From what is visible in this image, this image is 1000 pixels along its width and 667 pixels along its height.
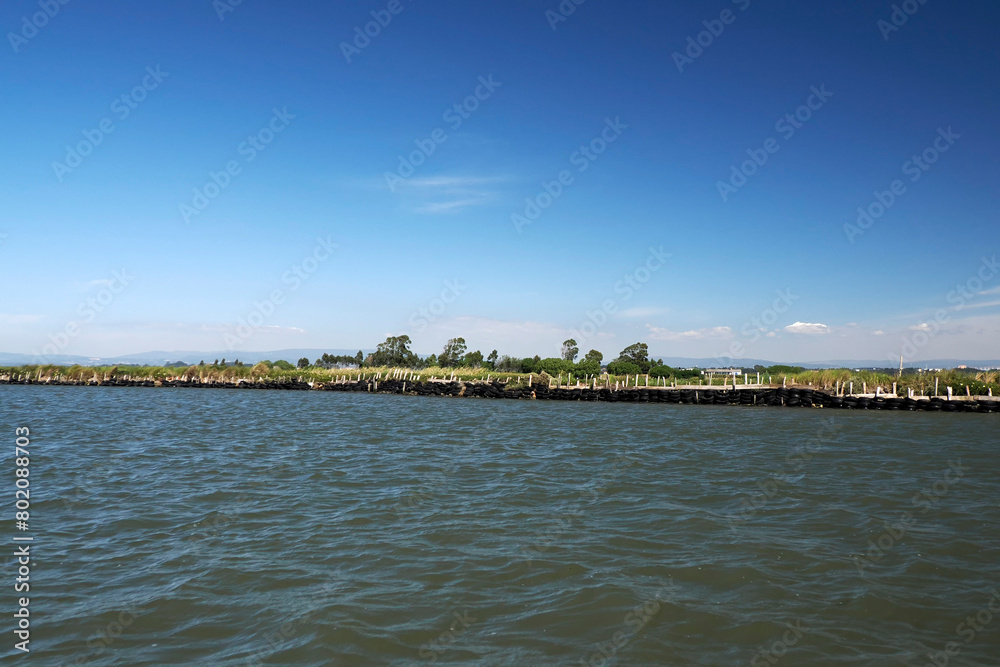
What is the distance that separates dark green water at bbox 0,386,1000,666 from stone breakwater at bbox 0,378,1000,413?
96.7 ft

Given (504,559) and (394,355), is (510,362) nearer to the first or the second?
(394,355)

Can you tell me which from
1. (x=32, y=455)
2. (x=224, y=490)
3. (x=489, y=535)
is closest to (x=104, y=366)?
(x=32, y=455)

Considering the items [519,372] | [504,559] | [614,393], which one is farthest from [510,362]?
[504,559]

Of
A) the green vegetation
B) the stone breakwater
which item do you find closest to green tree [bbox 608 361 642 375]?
the green vegetation

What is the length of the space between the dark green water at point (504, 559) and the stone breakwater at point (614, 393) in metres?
29.5

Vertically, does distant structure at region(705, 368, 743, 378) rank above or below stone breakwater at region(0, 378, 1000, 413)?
above

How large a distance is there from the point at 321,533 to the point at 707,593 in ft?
19.9

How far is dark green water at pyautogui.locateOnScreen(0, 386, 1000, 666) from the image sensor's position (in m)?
6.00

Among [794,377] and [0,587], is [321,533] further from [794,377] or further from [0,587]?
[794,377]

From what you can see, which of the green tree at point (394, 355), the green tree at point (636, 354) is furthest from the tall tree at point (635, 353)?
the green tree at point (394, 355)

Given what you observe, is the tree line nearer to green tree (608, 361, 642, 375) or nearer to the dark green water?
green tree (608, 361, 642, 375)

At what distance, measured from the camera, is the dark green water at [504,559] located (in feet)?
19.7

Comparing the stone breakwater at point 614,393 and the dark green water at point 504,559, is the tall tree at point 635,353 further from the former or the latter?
the dark green water at point 504,559

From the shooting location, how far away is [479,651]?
5.80 m
